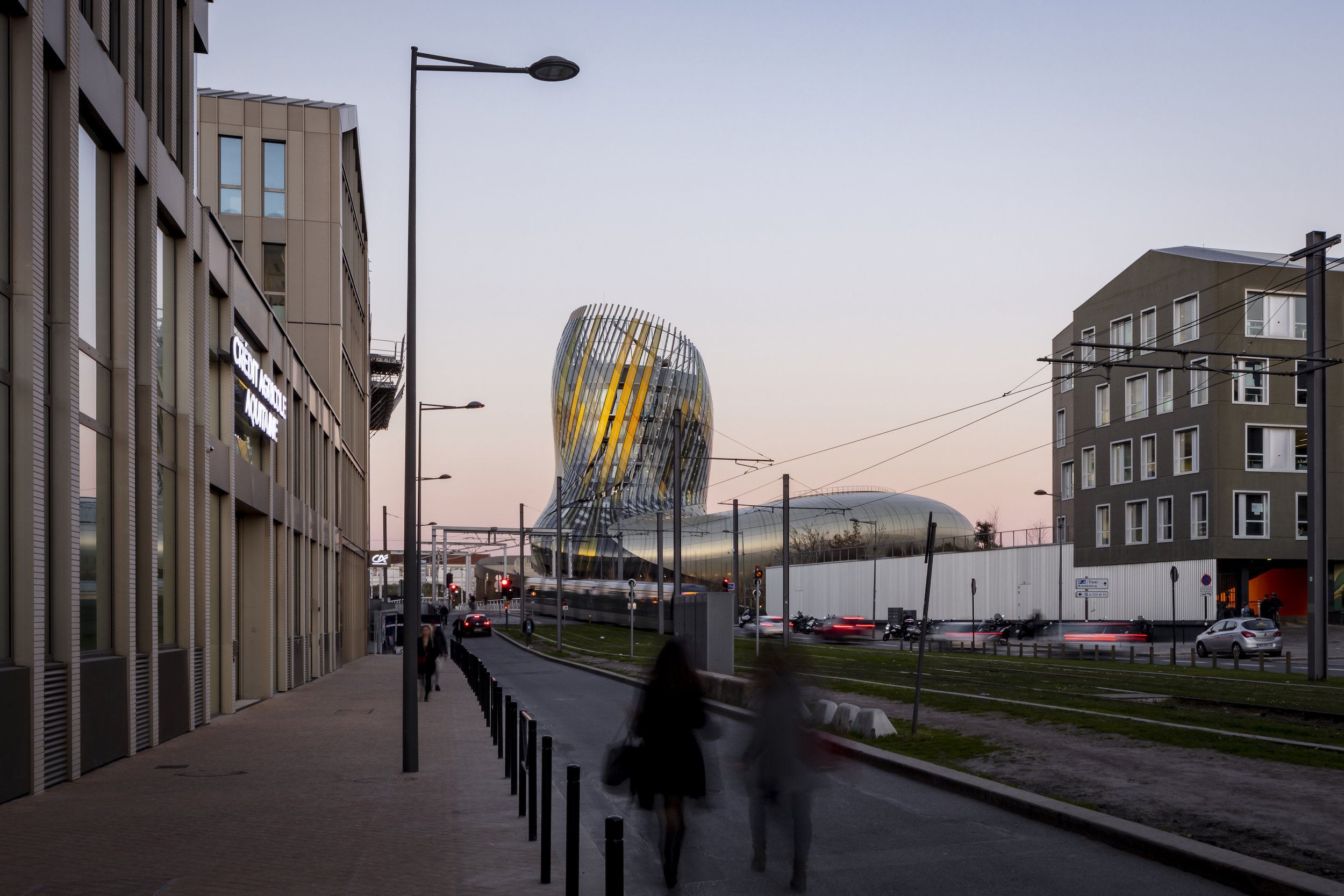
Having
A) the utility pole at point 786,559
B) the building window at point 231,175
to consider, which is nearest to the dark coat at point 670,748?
the utility pole at point 786,559


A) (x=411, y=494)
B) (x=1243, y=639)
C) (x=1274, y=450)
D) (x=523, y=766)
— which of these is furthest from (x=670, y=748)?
(x=1274, y=450)

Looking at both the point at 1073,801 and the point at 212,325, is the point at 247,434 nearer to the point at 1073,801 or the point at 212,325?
the point at 212,325

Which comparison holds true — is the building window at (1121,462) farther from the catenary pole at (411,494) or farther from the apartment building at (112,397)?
the catenary pole at (411,494)

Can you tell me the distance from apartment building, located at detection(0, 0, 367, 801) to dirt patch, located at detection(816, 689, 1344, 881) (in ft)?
31.6

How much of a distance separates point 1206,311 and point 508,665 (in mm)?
33263

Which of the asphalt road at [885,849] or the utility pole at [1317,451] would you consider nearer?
the asphalt road at [885,849]

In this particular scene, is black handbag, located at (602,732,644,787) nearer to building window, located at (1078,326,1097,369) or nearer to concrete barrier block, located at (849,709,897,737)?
concrete barrier block, located at (849,709,897,737)

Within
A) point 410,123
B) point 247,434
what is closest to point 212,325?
point 247,434

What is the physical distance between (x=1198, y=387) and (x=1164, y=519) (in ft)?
21.4

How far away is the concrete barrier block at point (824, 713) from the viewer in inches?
679

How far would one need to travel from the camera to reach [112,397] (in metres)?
16.1

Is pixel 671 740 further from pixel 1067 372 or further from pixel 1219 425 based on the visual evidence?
pixel 1067 372

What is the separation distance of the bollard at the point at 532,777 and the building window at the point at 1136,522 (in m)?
54.6

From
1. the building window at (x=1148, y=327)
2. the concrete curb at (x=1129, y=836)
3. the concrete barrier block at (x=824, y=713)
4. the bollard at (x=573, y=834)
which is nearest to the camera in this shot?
the bollard at (x=573, y=834)
